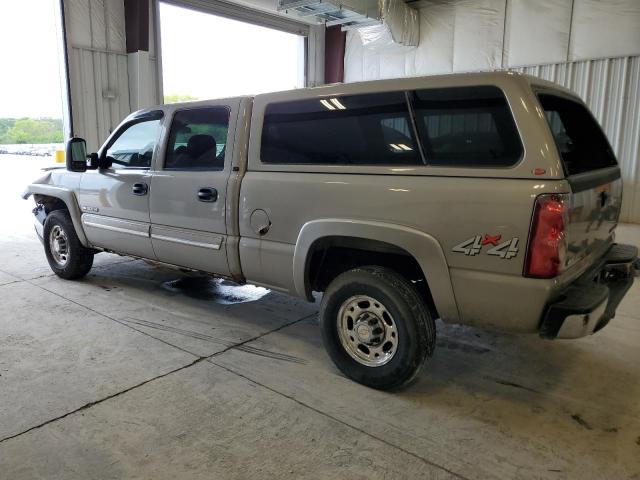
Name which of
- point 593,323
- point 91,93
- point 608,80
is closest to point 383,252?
point 593,323

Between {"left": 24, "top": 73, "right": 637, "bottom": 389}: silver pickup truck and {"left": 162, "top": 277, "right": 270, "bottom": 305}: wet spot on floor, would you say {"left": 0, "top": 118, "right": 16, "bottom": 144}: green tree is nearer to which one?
{"left": 162, "top": 277, "right": 270, "bottom": 305}: wet spot on floor

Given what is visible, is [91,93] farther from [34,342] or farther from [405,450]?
[405,450]

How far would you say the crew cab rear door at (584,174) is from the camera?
2641mm

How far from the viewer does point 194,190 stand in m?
4.03

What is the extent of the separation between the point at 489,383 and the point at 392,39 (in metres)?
10.1

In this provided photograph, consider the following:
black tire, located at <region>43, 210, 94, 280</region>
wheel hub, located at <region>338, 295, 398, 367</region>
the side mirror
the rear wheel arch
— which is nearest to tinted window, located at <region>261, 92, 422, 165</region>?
the rear wheel arch

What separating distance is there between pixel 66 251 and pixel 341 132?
392cm

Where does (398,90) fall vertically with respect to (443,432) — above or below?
above

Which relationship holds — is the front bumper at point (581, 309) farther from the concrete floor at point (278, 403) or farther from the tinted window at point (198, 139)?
the tinted window at point (198, 139)

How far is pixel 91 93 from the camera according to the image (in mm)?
10242

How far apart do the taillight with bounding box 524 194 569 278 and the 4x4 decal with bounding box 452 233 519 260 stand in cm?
8

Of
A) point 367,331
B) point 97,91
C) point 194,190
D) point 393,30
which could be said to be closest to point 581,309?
point 367,331

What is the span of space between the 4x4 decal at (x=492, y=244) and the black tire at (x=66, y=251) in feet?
14.4

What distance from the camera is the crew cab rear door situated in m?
2.64
